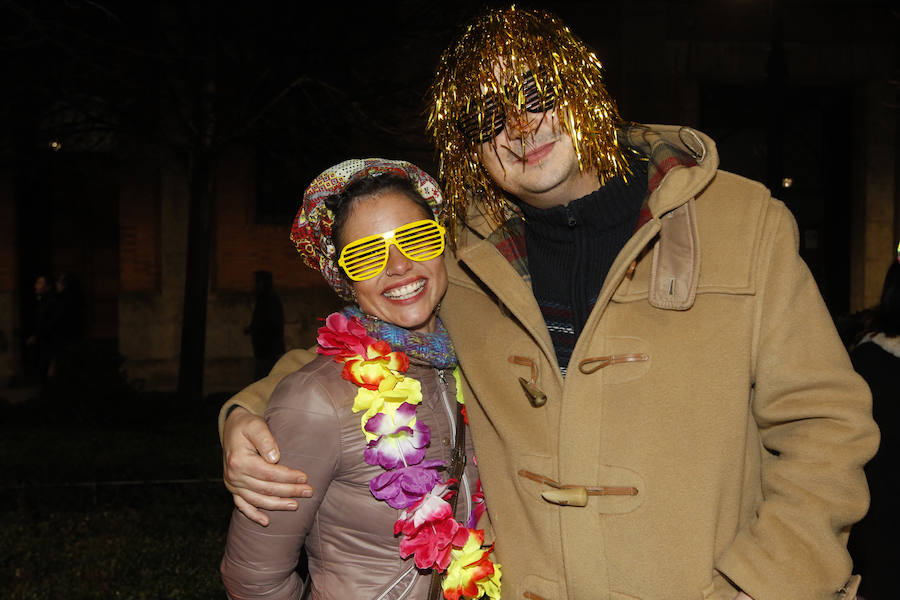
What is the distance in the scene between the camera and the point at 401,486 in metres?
2.29

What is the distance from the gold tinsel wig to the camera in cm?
224

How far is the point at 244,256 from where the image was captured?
13438mm

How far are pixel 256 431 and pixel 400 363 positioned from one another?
486mm

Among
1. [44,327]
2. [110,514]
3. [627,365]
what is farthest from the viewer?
[44,327]

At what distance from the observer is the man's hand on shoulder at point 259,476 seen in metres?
2.17

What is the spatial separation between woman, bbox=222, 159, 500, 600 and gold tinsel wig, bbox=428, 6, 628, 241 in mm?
399

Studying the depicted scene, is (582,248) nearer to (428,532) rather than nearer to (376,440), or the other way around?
(376,440)

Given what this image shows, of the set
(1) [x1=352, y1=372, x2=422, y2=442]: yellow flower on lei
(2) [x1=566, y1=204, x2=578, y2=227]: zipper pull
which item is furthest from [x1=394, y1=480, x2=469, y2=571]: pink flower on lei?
(2) [x1=566, y1=204, x2=578, y2=227]: zipper pull

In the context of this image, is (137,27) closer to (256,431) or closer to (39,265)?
(39,265)

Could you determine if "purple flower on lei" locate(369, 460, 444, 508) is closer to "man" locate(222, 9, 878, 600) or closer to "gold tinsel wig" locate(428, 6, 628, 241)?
"man" locate(222, 9, 878, 600)

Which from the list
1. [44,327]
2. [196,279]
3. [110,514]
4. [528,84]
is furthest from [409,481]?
[44,327]

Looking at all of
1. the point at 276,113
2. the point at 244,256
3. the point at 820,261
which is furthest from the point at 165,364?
the point at 820,261

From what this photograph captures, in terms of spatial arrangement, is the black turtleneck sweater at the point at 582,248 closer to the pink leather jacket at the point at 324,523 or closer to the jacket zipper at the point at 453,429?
the jacket zipper at the point at 453,429

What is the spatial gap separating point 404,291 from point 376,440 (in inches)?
20.3
